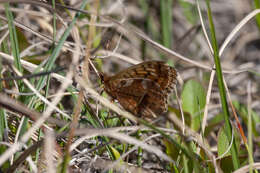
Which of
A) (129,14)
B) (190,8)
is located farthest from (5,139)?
(129,14)

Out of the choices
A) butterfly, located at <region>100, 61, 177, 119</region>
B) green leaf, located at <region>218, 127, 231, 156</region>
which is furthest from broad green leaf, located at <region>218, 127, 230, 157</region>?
butterfly, located at <region>100, 61, 177, 119</region>

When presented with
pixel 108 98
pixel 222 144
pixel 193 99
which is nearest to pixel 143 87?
pixel 108 98

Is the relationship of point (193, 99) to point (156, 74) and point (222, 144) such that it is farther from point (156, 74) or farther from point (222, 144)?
point (222, 144)

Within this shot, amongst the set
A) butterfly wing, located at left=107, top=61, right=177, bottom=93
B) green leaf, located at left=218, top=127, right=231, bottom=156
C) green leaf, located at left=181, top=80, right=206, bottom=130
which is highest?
butterfly wing, located at left=107, top=61, right=177, bottom=93

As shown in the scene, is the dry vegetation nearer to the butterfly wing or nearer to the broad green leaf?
the broad green leaf

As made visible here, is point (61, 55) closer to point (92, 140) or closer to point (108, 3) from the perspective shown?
point (92, 140)

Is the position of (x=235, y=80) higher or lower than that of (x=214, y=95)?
higher

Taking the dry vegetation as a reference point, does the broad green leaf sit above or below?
below
